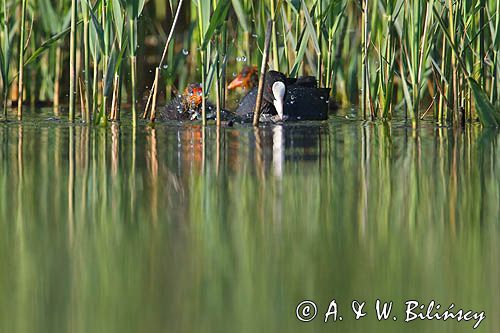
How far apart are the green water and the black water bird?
5.37 ft

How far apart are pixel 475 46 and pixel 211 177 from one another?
9.39ft

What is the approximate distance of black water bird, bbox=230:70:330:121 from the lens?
6809mm

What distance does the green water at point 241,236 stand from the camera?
2.37 meters

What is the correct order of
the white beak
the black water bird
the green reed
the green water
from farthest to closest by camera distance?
the white beak
the black water bird
the green reed
the green water

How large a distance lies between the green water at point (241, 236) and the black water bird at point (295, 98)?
5.37ft

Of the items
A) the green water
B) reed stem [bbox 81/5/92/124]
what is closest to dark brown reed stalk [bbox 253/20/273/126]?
the green water

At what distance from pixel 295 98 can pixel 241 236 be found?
393 centimetres

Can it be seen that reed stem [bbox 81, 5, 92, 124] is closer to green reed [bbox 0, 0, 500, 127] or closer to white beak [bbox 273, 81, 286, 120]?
green reed [bbox 0, 0, 500, 127]

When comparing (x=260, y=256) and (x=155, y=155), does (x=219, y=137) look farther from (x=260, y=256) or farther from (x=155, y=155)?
(x=260, y=256)

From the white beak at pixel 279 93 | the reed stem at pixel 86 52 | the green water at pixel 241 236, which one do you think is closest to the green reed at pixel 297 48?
the reed stem at pixel 86 52

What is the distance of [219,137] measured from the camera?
5805 millimetres

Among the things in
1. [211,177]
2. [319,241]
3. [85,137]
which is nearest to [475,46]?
[85,137]

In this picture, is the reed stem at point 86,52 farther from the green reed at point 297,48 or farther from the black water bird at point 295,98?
the black water bird at point 295,98

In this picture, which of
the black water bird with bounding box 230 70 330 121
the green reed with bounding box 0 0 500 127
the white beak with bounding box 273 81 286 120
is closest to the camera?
the green reed with bounding box 0 0 500 127
